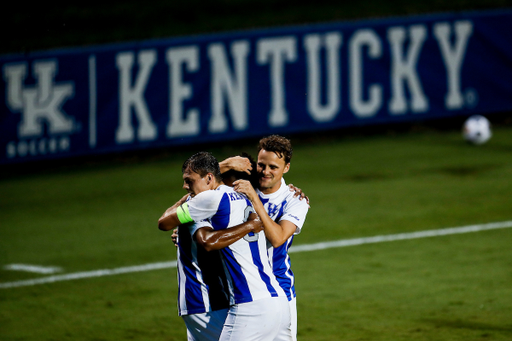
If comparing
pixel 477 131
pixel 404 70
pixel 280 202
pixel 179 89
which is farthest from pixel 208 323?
pixel 404 70

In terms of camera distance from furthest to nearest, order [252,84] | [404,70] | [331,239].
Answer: [404,70] → [252,84] → [331,239]

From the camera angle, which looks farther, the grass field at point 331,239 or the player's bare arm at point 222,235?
the grass field at point 331,239

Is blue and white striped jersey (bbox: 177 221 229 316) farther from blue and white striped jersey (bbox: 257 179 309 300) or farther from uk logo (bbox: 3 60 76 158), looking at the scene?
uk logo (bbox: 3 60 76 158)

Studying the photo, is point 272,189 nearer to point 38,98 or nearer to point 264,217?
point 264,217

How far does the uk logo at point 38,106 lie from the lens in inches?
585

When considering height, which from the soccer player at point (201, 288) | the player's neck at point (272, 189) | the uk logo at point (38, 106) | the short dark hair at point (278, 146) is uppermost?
the uk logo at point (38, 106)

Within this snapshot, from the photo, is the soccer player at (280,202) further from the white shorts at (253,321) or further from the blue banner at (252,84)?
the blue banner at (252,84)

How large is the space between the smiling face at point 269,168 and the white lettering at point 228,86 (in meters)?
10.7

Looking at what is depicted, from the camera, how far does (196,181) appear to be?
5.00 metres

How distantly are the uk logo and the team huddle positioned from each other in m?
10.5

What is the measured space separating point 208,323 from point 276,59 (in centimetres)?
1183

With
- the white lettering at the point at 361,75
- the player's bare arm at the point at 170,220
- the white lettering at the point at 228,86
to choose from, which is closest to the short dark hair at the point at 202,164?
the player's bare arm at the point at 170,220

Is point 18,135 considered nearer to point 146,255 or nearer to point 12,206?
point 12,206

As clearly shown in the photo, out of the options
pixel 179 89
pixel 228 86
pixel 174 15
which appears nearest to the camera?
pixel 179 89
